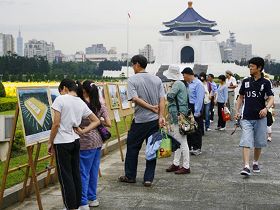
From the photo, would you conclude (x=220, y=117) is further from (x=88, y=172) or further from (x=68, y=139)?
(x=68, y=139)

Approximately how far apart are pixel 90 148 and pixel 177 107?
88.0 inches

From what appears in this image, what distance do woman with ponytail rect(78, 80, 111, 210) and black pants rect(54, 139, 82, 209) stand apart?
303mm

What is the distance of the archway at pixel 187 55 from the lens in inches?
3108

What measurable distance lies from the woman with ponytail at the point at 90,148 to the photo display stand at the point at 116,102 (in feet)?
9.36

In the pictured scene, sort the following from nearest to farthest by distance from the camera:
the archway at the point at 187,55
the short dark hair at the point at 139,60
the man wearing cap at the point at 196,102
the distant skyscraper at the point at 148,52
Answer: the short dark hair at the point at 139,60
the man wearing cap at the point at 196,102
the archway at the point at 187,55
the distant skyscraper at the point at 148,52

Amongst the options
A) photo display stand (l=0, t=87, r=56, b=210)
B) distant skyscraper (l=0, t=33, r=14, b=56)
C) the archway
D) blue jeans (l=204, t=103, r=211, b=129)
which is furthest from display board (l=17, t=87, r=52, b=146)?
distant skyscraper (l=0, t=33, r=14, b=56)

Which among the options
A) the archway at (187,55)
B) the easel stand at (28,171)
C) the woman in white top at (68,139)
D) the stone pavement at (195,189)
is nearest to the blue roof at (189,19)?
the archway at (187,55)

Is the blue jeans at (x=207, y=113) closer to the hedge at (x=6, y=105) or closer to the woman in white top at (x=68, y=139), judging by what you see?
the woman in white top at (x=68, y=139)

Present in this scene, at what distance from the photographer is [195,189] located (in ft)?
19.4

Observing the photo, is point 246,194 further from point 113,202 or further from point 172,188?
point 113,202

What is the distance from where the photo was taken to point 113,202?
17.5 ft

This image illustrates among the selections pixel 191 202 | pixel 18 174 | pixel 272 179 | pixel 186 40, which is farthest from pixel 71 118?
pixel 186 40

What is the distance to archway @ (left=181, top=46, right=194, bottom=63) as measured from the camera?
78938mm

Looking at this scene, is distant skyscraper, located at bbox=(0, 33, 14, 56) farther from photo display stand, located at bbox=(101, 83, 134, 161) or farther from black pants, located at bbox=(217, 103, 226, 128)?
photo display stand, located at bbox=(101, 83, 134, 161)
